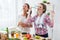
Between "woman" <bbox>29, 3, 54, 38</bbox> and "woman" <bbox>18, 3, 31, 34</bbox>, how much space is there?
0.07 m

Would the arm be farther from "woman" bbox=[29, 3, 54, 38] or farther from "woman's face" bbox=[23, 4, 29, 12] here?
"woman's face" bbox=[23, 4, 29, 12]

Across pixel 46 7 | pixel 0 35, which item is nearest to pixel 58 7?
pixel 46 7

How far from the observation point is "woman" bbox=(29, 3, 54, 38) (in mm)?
1056

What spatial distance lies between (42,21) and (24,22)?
5.3 inches

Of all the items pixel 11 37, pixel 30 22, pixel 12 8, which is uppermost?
pixel 12 8

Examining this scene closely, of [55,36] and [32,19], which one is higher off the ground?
[32,19]

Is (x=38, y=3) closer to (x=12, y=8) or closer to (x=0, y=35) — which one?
(x=12, y=8)

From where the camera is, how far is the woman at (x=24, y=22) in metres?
1.08

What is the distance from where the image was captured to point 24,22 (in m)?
1.09

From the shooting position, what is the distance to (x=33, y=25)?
108cm

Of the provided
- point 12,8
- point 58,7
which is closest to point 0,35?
point 12,8

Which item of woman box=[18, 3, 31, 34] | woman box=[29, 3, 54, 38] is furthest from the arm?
woman box=[18, 3, 31, 34]

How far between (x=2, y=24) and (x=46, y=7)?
0.36 meters

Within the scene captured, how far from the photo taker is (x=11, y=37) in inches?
43.3
